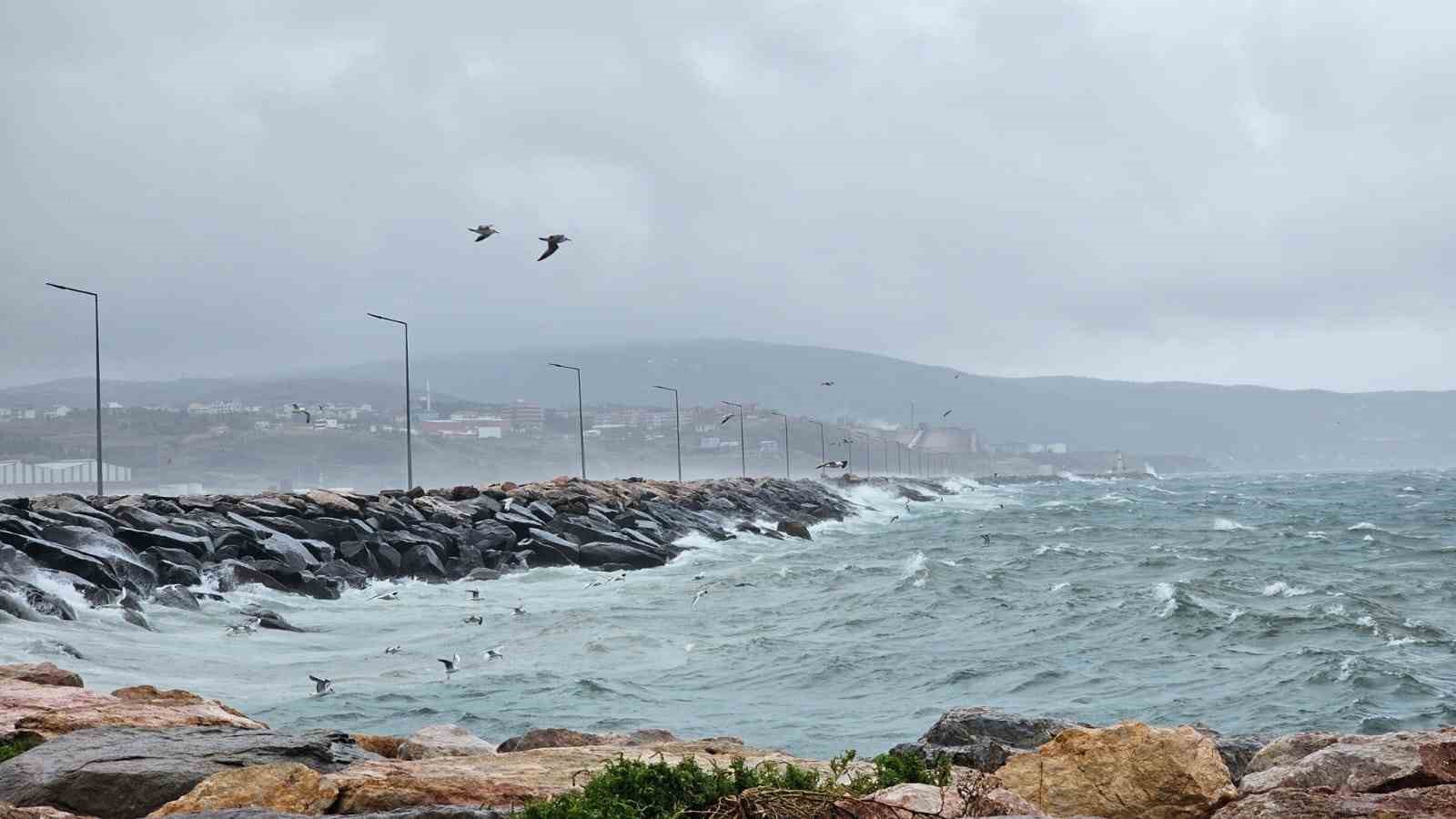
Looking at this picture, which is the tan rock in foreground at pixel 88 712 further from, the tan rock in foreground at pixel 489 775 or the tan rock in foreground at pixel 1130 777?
the tan rock in foreground at pixel 1130 777

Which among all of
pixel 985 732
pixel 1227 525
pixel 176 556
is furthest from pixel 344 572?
pixel 1227 525

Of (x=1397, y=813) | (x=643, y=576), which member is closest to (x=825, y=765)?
(x=1397, y=813)

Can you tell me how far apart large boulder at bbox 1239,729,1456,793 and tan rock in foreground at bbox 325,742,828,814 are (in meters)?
2.39

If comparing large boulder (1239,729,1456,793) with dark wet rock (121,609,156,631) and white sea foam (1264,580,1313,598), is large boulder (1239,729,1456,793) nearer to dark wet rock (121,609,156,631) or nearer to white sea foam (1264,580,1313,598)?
dark wet rock (121,609,156,631)

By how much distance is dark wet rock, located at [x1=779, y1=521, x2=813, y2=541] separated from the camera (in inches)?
2055

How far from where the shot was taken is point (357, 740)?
33.1 ft

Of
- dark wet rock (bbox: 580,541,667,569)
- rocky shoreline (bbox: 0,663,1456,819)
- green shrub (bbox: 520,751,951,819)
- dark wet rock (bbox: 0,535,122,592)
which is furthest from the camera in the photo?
dark wet rock (bbox: 580,541,667,569)

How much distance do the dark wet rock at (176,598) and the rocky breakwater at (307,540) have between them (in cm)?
3

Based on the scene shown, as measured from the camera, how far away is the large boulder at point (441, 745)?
31.8ft

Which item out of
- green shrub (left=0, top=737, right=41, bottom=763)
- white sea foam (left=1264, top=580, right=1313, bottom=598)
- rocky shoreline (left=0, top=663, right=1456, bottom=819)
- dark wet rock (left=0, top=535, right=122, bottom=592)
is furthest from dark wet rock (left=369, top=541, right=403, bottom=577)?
green shrub (left=0, top=737, right=41, bottom=763)

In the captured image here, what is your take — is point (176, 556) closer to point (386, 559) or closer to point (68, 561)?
point (68, 561)

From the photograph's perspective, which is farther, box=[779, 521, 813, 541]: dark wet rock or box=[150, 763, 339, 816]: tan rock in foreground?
box=[779, 521, 813, 541]: dark wet rock

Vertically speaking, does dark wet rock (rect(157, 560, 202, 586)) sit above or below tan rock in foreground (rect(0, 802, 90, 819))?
below

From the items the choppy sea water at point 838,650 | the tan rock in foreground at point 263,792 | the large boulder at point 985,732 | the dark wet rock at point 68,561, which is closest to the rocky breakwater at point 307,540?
the dark wet rock at point 68,561
